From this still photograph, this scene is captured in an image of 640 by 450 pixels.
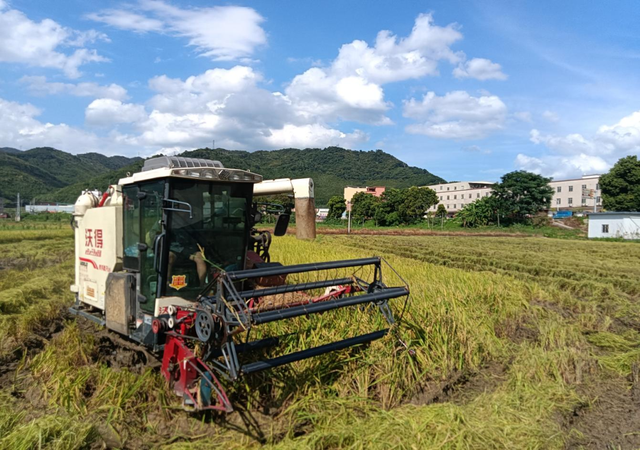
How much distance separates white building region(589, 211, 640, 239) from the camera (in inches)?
1224

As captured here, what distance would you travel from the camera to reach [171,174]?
436 centimetres

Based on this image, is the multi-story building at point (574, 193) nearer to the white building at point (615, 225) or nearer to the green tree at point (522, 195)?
the green tree at point (522, 195)

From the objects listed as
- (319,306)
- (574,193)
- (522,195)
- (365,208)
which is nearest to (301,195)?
(319,306)

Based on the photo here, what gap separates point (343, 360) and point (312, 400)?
2.04 ft

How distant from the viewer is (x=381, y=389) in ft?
15.2

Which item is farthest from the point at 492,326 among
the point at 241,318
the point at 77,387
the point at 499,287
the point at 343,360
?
the point at 77,387

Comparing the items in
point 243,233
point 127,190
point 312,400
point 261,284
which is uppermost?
point 127,190

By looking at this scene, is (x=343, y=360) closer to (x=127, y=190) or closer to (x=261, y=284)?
(x=261, y=284)

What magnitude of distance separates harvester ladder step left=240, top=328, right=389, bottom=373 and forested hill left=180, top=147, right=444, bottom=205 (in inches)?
4150

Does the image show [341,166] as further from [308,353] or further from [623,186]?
[308,353]

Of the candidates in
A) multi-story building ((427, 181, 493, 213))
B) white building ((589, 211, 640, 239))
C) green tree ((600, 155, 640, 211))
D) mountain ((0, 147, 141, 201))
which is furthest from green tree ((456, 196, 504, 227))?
mountain ((0, 147, 141, 201))

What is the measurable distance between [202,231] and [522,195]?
49270mm

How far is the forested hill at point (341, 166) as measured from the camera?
12458 cm

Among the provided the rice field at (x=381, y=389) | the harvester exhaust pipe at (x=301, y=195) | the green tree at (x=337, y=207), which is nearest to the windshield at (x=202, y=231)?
the rice field at (x=381, y=389)
